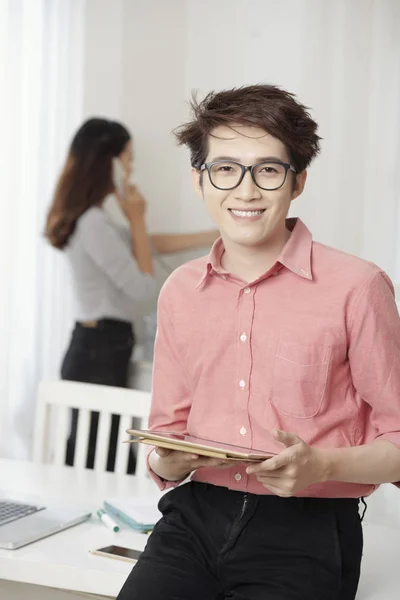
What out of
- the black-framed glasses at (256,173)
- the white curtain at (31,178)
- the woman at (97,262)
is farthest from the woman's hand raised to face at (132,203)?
the black-framed glasses at (256,173)

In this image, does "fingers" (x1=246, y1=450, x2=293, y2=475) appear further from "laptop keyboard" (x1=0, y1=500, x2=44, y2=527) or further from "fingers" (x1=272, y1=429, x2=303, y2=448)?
"laptop keyboard" (x1=0, y1=500, x2=44, y2=527)

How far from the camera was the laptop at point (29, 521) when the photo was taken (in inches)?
61.3

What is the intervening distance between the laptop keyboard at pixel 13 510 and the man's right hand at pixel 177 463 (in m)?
0.42

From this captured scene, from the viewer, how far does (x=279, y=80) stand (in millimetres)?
3062

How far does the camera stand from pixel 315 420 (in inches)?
50.5

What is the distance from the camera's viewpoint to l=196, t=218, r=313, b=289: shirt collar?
131 cm

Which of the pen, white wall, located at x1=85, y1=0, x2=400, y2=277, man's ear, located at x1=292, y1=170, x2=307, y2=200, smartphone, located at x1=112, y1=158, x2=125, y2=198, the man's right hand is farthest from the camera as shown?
smartphone, located at x1=112, y1=158, x2=125, y2=198

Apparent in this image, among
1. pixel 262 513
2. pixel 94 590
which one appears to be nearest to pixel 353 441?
pixel 262 513

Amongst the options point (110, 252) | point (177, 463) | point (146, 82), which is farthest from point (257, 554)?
point (146, 82)

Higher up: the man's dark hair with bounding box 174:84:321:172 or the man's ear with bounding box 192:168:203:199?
the man's dark hair with bounding box 174:84:321:172

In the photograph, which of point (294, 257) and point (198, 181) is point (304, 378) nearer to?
point (294, 257)

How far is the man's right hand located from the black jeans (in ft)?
5.83

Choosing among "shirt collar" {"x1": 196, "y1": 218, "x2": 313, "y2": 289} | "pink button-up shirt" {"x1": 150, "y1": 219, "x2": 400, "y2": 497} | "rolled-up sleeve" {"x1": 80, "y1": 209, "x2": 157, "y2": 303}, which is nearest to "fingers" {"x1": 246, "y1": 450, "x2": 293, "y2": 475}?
"pink button-up shirt" {"x1": 150, "y1": 219, "x2": 400, "y2": 497}

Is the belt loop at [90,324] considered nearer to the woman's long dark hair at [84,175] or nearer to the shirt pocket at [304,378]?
the woman's long dark hair at [84,175]
